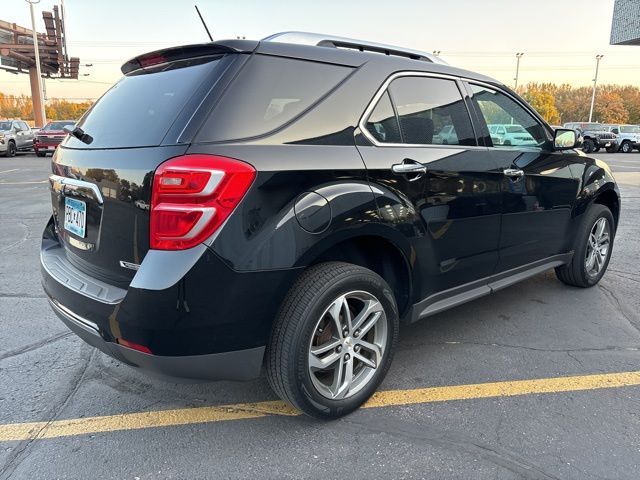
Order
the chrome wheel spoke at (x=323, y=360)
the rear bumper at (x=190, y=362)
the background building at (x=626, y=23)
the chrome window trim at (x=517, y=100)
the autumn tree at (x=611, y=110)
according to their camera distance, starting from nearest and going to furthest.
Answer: the rear bumper at (x=190, y=362), the chrome wheel spoke at (x=323, y=360), the chrome window trim at (x=517, y=100), the background building at (x=626, y=23), the autumn tree at (x=611, y=110)

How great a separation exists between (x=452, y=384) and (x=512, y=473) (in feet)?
2.51

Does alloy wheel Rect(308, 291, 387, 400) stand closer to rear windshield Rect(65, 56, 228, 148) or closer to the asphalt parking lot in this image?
the asphalt parking lot

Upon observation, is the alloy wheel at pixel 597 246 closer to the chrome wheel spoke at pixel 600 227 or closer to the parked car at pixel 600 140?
the chrome wheel spoke at pixel 600 227

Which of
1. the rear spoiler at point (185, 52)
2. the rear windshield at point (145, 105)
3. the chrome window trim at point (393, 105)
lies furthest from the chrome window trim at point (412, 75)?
the rear windshield at point (145, 105)

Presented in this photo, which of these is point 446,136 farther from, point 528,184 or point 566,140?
point 566,140

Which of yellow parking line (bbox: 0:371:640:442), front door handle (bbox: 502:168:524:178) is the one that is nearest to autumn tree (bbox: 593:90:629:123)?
front door handle (bbox: 502:168:524:178)

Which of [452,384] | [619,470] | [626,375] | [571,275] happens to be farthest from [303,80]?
[571,275]

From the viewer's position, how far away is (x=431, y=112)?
2955 millimetres

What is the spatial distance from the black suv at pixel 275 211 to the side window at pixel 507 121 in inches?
6.2

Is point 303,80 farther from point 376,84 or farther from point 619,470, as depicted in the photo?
point 619,470

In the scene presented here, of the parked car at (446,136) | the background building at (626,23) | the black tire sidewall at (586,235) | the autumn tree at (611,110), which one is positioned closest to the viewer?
the parked car at (446,136)

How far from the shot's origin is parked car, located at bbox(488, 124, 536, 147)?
3.36 m

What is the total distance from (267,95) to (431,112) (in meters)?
1.18

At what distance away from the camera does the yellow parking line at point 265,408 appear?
95.5 inches
